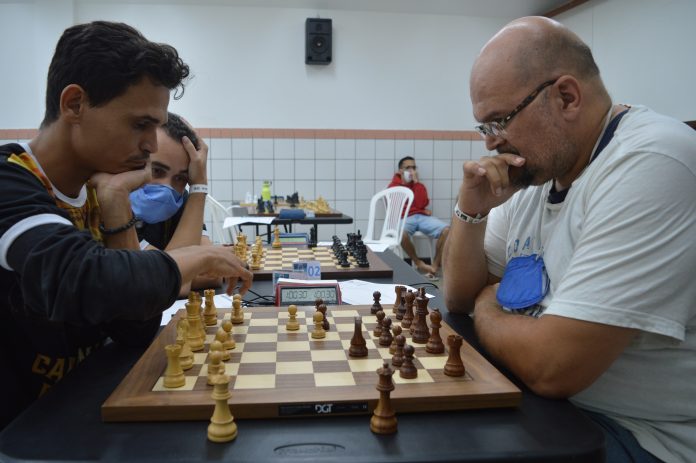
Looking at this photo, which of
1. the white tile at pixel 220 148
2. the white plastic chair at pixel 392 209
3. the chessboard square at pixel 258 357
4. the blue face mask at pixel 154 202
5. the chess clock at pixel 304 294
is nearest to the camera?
the chessboard square at pixel 258 357

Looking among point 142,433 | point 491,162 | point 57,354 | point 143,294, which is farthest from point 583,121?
point 57,354

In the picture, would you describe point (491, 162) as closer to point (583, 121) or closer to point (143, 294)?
point (583, 121)

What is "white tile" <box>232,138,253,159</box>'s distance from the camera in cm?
698

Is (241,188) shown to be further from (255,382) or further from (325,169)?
(255,382)

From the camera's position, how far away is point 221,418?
0.92 meters

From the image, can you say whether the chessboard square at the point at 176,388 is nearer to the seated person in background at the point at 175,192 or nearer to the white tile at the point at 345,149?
the seated person in background at the point at 175,192

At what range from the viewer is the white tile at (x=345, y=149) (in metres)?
7.16

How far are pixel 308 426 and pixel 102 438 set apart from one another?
1.17ft

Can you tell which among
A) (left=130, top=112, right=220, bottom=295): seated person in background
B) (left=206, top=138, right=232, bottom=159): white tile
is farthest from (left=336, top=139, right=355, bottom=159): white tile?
(left=130, top=112, right=220, bottom=295): seated person in background

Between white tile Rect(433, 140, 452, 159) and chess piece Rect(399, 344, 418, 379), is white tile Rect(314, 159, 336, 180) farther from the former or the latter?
chess piece Rect(399, 344, 418, 379)

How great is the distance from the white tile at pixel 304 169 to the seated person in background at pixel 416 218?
3.60 feet

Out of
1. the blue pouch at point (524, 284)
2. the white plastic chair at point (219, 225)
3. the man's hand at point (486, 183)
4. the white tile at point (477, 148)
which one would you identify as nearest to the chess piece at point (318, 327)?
the blue pouch at point (524, 284)

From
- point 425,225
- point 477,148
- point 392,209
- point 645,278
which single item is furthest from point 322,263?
point 477,148

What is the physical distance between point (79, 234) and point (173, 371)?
1.13ft
